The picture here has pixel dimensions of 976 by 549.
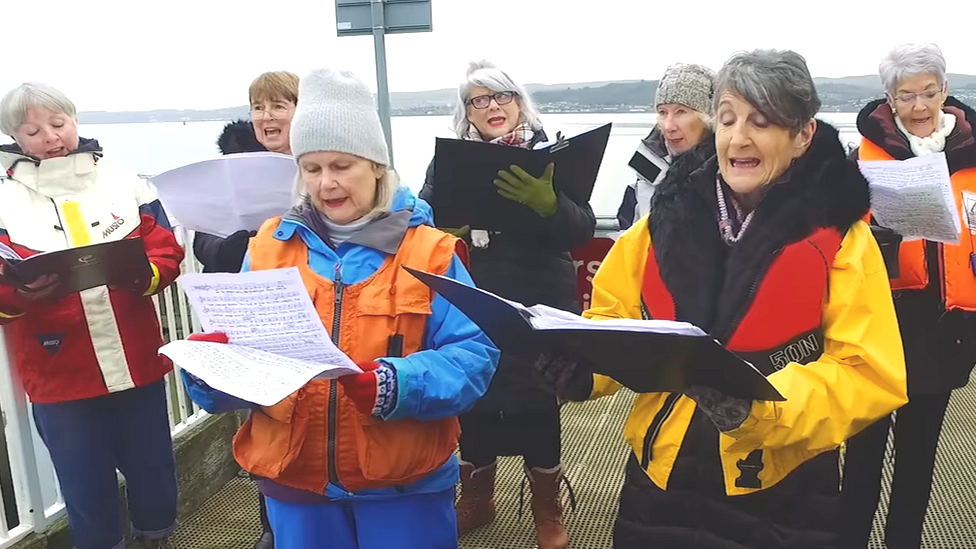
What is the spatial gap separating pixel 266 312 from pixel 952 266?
6.61 ft

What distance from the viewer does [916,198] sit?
6.70 feet

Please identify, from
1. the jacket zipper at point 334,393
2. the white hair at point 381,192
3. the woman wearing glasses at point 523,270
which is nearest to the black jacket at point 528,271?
the woman wearing glasses at point 523,270

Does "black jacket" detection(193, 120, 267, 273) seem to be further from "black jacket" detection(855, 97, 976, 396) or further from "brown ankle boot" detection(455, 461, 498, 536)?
"black jacket" detection(855, 97, 976, 396)

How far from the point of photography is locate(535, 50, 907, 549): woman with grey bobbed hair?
132 cm

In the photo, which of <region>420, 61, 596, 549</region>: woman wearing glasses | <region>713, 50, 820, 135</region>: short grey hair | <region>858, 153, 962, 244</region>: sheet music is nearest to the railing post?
<region>420, 61, 596, 549</region>: woman wearing glasses

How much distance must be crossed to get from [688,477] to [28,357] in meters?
2.02

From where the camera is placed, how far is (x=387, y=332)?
5.24 ft

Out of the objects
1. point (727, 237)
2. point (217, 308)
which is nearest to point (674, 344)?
point (727, 237)

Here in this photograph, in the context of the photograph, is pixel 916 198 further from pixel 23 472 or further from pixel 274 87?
pixel 23 472

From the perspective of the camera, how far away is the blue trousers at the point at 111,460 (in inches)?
95.3

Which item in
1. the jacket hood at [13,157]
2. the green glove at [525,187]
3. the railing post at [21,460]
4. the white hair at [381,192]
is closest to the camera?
the white hair at [381,192]

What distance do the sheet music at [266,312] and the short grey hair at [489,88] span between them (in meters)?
1.36

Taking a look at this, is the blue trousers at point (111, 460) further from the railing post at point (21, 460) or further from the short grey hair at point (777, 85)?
the short grey hair at point (777, 85)

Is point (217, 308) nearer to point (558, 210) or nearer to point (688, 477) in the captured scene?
point (688, 477)
